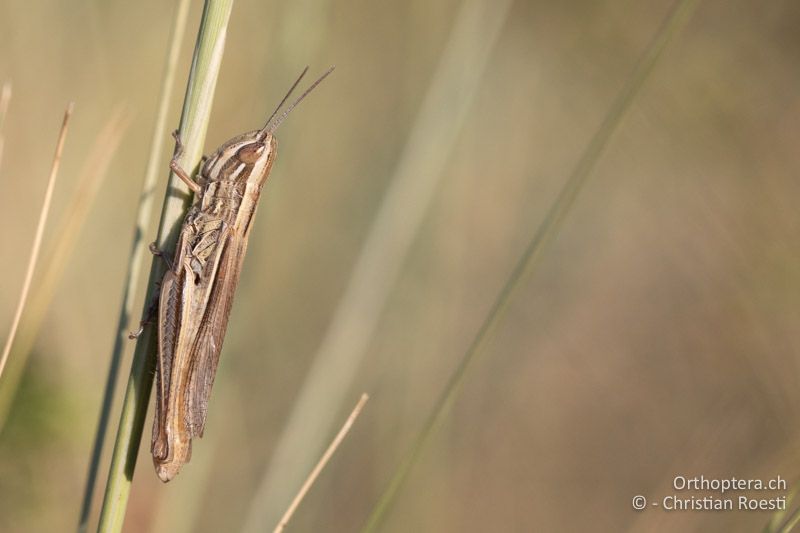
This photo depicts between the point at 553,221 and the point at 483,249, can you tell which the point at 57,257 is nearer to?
the point at 553,221

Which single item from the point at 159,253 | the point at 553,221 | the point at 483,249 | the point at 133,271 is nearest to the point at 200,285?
the point at 159,253

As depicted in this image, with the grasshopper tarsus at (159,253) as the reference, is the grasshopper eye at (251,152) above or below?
above

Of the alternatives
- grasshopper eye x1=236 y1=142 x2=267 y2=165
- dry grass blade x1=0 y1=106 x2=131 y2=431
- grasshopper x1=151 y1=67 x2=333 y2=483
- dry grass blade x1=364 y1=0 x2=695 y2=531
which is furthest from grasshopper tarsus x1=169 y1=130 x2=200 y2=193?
dry grass blade x1=364 y1=0 x2=695 y2=531

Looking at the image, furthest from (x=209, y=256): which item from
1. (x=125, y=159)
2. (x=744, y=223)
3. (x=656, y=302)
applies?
(x=656, y=302)

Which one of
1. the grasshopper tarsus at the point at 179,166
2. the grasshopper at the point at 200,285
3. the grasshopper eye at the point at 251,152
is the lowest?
the grasshopper at the point at 200,285

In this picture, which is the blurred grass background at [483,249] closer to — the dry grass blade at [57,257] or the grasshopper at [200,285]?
the grasshopper at [200,285]

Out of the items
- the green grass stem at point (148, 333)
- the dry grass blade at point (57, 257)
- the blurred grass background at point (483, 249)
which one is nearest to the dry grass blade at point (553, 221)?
the green grass stem at point (148, 333)

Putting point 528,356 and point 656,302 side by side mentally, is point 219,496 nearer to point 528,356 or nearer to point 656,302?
point 528,356
